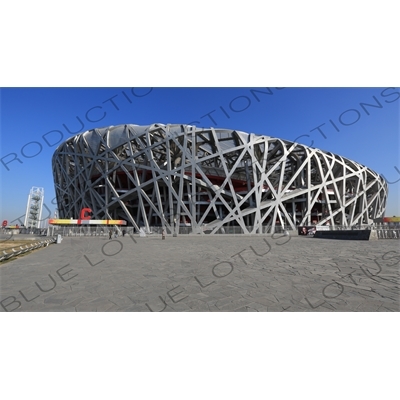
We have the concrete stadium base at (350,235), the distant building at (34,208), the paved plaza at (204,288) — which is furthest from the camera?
the distant building at (34,208)

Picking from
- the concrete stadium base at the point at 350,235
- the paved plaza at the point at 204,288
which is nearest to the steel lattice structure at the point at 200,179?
the concrete stadium base at the point at 350,235

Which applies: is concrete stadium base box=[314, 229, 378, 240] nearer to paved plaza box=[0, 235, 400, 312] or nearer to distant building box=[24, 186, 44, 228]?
paved plaza box=[0, 235, 400, 312]

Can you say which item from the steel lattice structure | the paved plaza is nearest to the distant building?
the steel lattice structure

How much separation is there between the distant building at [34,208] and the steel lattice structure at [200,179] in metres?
33.1

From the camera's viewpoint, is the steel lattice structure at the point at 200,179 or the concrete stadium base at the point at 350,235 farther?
the steel lattice structure at the point at 200,179

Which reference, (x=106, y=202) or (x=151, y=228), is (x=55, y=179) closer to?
(x=106, y=202)

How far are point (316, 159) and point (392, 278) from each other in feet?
114

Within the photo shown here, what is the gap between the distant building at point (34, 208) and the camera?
64.3 metres

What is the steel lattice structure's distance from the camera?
32.2m

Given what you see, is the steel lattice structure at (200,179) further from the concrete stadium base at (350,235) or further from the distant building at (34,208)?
the distant building at (34,208)

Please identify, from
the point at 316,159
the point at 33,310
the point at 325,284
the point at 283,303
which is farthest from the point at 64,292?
the point at 316,159

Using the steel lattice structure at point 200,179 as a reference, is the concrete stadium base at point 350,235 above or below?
below

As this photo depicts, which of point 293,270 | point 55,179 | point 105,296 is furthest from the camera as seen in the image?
point 55,179

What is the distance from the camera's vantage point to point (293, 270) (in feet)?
22.6
